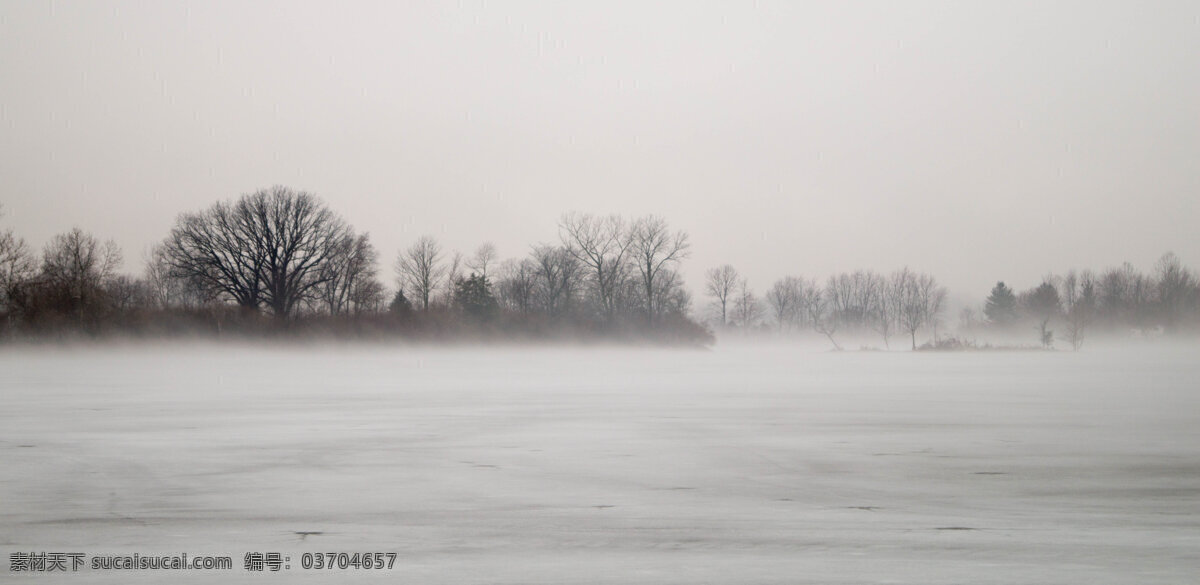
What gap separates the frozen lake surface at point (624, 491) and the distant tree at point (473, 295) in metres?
58.2

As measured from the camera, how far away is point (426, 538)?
4.94 m

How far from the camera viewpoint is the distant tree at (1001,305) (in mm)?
102688

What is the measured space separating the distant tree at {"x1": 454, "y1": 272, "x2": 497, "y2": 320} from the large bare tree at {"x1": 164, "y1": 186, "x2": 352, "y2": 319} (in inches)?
415

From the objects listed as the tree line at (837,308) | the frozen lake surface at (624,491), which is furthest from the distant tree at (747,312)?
the frozen lake surface at (624,491)

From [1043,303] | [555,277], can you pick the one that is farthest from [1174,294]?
[555,277]

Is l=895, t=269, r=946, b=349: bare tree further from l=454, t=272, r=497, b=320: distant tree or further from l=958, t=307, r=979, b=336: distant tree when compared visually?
l=454, t=272, r=497, b=320: distant tree

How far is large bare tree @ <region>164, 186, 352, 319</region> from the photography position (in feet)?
222

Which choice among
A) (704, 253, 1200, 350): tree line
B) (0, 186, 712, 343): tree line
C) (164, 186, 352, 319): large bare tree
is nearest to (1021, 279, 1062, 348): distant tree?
(704, 253, 1200, 350): tree line

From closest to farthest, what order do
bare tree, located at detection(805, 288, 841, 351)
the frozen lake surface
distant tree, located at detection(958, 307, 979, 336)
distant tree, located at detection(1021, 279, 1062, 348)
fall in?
the frozen lake surface → distant tree, located at detection(958, 307, 979, 336) → distant tree, located at detection(1021, 279, 1062, 348) → bare tree, located at detection(805, 288, 841, 351)

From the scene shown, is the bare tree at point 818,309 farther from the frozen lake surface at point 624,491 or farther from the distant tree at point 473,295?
the frozen lake surface at point 624,491

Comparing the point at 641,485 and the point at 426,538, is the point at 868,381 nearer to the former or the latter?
the point at 641,485

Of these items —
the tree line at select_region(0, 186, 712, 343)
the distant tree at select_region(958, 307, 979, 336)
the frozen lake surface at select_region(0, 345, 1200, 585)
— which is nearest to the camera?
the frozen lake surface at select_region(0, 345, 1200, 585)

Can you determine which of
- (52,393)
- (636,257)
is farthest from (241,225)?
(52,393)

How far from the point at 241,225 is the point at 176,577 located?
69.8m
